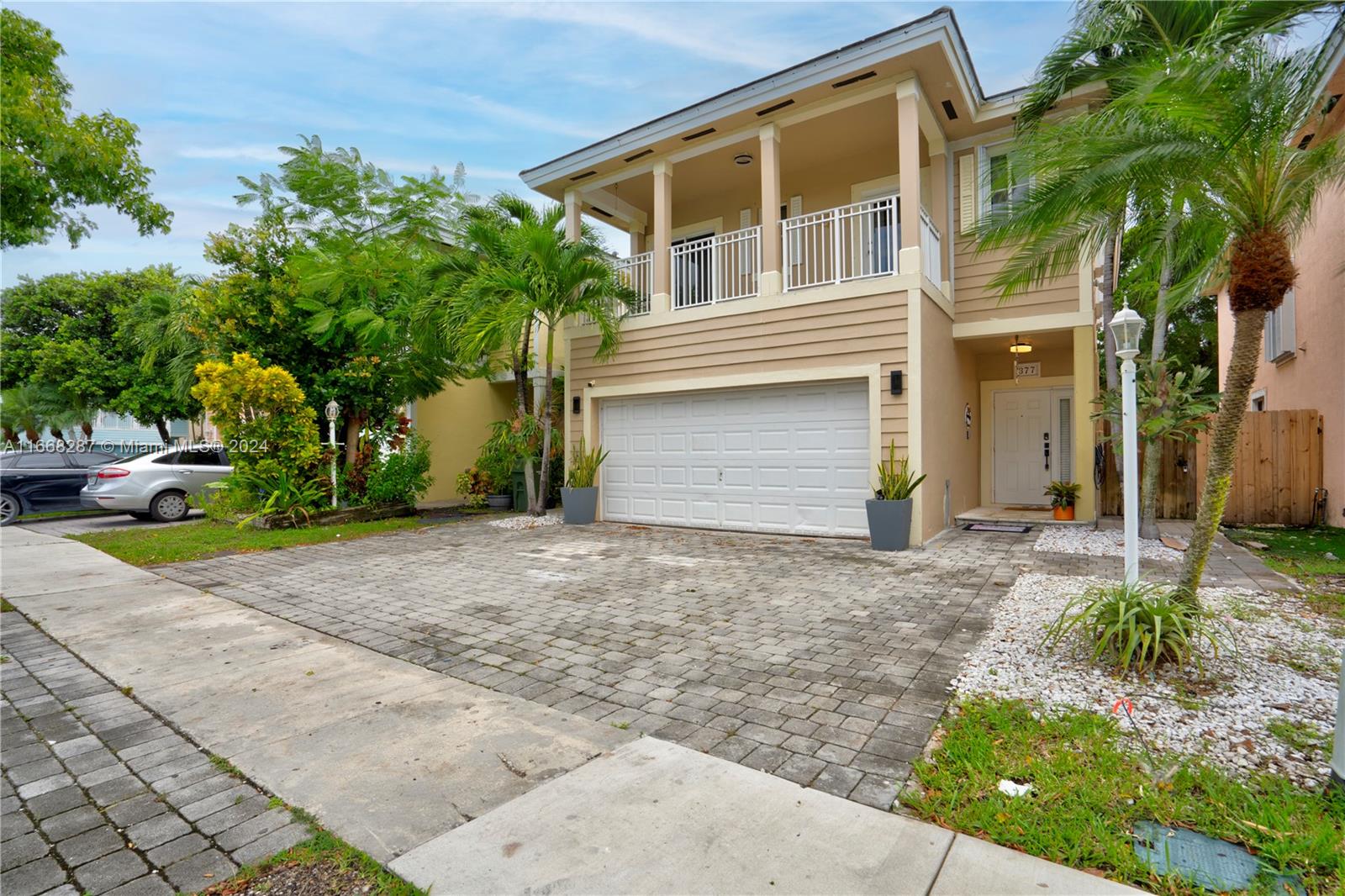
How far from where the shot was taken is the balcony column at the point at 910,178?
321 inches

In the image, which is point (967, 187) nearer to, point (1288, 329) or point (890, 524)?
point (890, 524)

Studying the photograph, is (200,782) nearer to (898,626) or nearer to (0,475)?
(898,626)

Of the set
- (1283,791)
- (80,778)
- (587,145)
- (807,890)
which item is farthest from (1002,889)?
(587,145)

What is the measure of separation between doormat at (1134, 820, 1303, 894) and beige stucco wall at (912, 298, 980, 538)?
19.9 ft

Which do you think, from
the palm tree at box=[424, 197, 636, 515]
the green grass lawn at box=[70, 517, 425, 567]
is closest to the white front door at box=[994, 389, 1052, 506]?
the palm tree at box=[424, 197, 636, 515]

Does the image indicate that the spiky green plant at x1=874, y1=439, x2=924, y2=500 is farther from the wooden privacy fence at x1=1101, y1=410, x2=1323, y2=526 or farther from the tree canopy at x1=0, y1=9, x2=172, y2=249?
the tree canopy at x1=0, y1=9, x2=172, y2=249

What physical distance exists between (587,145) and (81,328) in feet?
63.6

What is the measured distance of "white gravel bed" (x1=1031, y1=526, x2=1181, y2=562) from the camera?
7.21 m

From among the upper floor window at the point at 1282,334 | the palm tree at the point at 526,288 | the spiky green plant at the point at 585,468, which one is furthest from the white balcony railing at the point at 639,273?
the upper floor window at the point at 1282,334

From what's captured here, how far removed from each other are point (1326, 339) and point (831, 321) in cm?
736

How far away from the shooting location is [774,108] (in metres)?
9.16

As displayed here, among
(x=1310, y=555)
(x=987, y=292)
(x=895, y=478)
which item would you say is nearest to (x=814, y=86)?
(x=987, y=292)

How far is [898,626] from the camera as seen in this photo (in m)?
4.75

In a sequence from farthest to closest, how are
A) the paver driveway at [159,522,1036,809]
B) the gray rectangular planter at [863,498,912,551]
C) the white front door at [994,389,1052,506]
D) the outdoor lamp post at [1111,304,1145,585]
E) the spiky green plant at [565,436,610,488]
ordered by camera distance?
the white front door at [994,389,1052,506]
the spiky green plant at [565,436,610,488]
the gray rectangular planter at [863,498,912,551]
the outdoor lamp post at [1111,304,1145,585]
the paver driveway at [159,522,1036,809]
